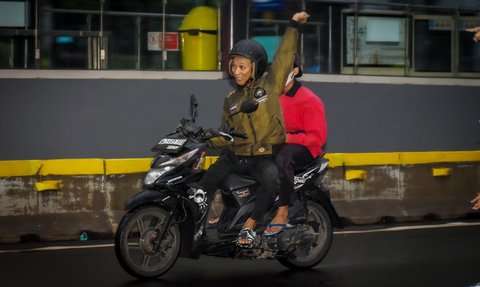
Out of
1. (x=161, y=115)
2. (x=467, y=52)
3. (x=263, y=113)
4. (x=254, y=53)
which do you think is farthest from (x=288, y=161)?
(x=467, y=52)

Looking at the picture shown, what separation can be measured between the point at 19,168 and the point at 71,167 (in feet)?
1.90

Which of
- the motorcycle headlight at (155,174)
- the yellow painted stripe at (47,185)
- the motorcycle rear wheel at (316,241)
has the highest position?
the motorcycle headlight at (155,174)

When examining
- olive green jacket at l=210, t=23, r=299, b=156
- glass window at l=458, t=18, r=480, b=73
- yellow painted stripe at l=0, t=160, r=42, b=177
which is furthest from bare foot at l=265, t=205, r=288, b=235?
glass window at l=458, t=18, r=480, b=73

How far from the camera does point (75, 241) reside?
1100cm

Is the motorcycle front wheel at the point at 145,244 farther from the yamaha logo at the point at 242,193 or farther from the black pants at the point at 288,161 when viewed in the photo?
the black pants at the point at 288,161

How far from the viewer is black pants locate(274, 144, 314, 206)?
877 centimetres

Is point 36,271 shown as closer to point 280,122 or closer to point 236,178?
point 236,178

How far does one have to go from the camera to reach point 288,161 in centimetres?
885

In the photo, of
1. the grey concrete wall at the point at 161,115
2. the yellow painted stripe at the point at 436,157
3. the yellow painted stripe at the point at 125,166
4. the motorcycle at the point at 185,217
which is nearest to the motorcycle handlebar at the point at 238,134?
the motorcycle at the point at 185,217

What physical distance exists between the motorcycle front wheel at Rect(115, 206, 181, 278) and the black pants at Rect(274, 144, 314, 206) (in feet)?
3.26

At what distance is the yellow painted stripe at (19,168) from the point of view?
446 inches

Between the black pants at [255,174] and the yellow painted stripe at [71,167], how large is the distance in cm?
315

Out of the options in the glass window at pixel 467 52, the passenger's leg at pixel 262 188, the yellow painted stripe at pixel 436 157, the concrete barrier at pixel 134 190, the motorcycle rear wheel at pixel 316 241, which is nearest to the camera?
the passenger's leg at pixel 262 188

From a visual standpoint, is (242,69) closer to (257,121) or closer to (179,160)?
(257,121)
